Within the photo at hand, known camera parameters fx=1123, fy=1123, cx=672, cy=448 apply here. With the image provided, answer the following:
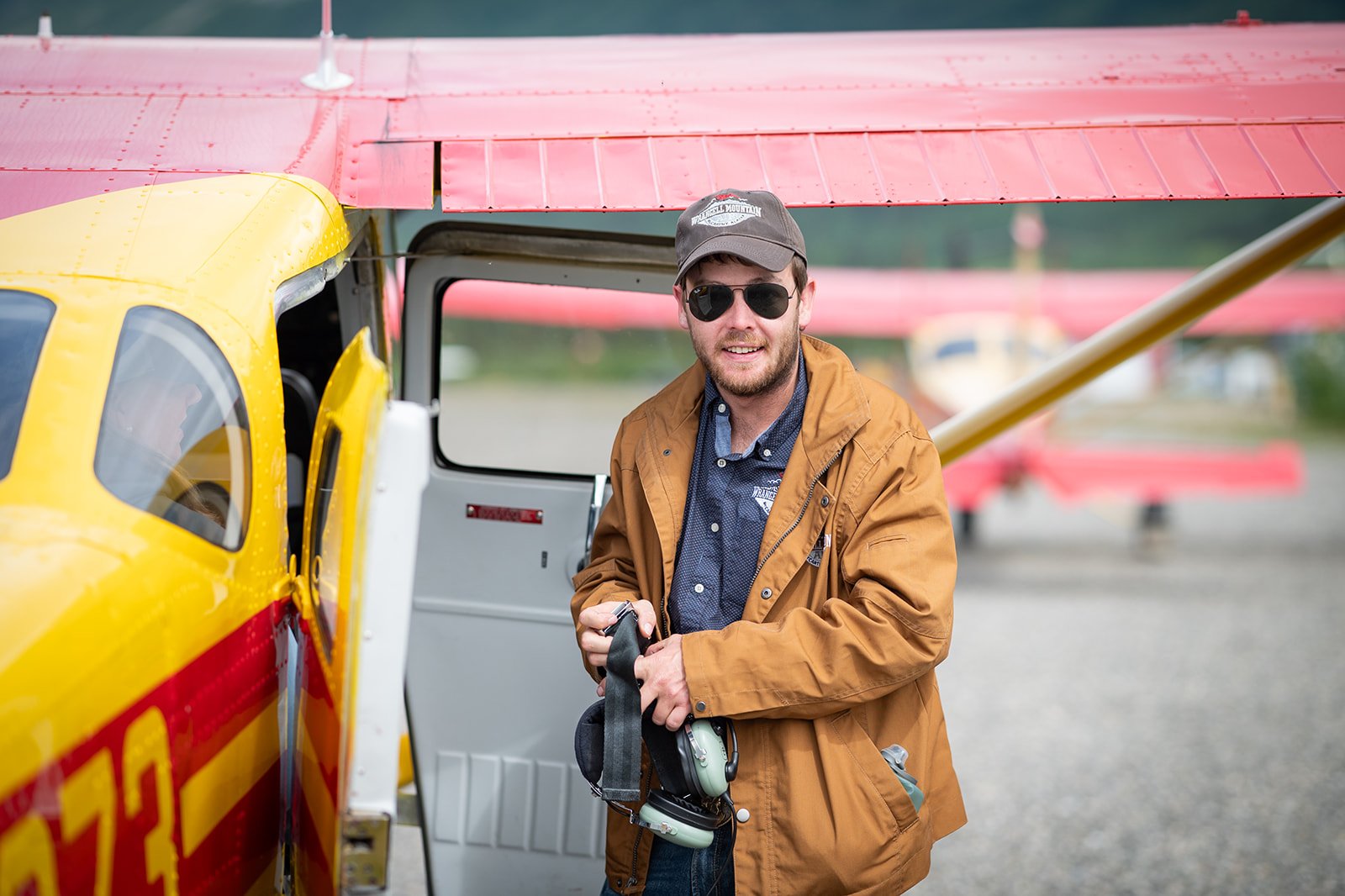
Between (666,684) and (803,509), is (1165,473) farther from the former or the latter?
(666,684)

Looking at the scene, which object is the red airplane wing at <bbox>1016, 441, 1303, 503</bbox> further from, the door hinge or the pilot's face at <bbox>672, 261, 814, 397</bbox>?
the door hinge

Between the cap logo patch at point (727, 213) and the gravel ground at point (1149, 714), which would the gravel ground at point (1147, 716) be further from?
the cap logo patch at point (727, 213)

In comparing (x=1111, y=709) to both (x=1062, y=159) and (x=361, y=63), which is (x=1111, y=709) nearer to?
(x=1062, y=159)

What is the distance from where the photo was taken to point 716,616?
7.75 feet

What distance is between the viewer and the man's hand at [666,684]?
86.2 inches

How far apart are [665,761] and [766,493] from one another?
1.94 feet

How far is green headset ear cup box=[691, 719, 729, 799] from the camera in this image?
7.14 ft

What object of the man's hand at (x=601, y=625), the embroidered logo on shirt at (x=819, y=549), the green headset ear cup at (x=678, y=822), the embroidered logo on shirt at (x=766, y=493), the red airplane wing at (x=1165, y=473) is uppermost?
the embroidered logo on shirt at (x=766, y=493)

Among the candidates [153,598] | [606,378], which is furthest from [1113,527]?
[153,598]

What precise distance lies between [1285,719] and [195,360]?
6914mm

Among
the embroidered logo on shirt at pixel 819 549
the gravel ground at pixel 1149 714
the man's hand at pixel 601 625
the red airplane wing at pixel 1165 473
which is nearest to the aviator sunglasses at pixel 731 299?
the embroidered logo on shirt at pixel 819 549

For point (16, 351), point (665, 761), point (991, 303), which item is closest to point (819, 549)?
point (665, 761)

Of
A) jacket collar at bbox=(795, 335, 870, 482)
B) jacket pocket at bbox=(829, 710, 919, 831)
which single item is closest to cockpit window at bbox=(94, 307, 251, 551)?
jacket collar at bbox=(795, 335, 870, 482)

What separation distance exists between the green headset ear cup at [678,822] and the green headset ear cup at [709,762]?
0.30 ft
